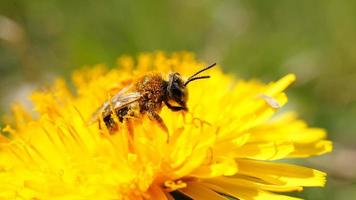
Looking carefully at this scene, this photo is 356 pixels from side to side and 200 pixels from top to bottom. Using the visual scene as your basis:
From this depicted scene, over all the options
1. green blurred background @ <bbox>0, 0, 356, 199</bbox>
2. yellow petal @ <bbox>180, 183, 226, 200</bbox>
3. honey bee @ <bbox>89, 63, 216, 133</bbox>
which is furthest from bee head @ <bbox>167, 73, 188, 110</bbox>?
green blurred background @ <bbox>0, 0, 356, 199</bbox>

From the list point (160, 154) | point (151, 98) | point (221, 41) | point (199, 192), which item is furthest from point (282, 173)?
point (221, 41)

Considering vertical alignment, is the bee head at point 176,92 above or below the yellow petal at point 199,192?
above

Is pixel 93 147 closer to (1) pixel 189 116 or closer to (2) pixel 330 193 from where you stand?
(1) pixel 189 116

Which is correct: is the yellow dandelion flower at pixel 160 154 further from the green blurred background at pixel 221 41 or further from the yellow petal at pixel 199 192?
the green blurred background at pixel 221 41

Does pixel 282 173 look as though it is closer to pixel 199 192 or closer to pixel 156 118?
pixel 199 192

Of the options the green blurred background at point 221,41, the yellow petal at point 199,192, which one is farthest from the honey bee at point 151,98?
the green blurred background at point 221,41
